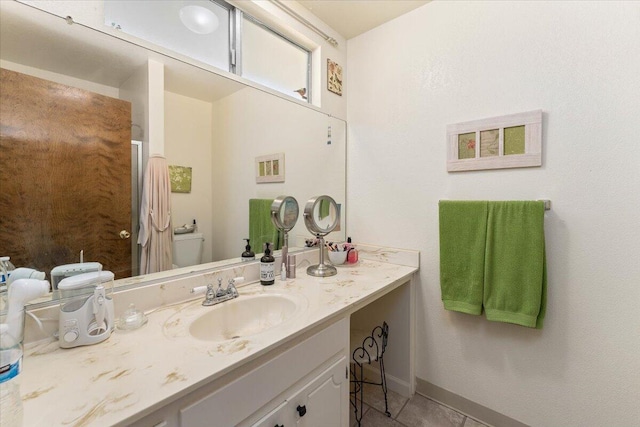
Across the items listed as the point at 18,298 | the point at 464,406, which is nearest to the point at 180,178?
the point at 18,298

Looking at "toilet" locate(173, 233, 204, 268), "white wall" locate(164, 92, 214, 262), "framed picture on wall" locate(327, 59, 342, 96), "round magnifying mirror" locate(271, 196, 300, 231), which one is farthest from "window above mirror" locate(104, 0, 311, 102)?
"toilet" locate(173, 233, 204, 268)

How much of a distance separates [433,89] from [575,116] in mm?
666

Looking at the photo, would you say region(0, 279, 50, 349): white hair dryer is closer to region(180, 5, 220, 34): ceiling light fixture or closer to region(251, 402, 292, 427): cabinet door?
region(251, 402, 292, 427): cabinet door

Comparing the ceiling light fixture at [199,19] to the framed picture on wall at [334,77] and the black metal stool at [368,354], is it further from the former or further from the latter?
the black metal stool at [368,354]

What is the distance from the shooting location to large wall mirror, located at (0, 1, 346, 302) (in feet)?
2.89

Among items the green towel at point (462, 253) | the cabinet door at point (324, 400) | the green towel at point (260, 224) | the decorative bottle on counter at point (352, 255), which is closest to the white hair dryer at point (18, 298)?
the cabinet door at point (324, 400)

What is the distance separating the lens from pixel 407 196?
5.49 feet

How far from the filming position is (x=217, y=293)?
1.12m

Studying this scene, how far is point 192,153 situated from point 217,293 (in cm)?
62

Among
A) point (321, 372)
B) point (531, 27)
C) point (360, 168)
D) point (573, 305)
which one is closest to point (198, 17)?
point (360, 168)

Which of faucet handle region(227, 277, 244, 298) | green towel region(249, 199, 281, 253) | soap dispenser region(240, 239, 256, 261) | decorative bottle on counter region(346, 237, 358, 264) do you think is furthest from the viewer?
decorative bottle on counter region(346, 237, 358, 264)

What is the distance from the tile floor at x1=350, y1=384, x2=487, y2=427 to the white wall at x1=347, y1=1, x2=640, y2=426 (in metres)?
0.12

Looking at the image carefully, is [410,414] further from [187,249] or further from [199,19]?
[199,19]

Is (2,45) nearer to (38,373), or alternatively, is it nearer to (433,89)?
(38,373)
